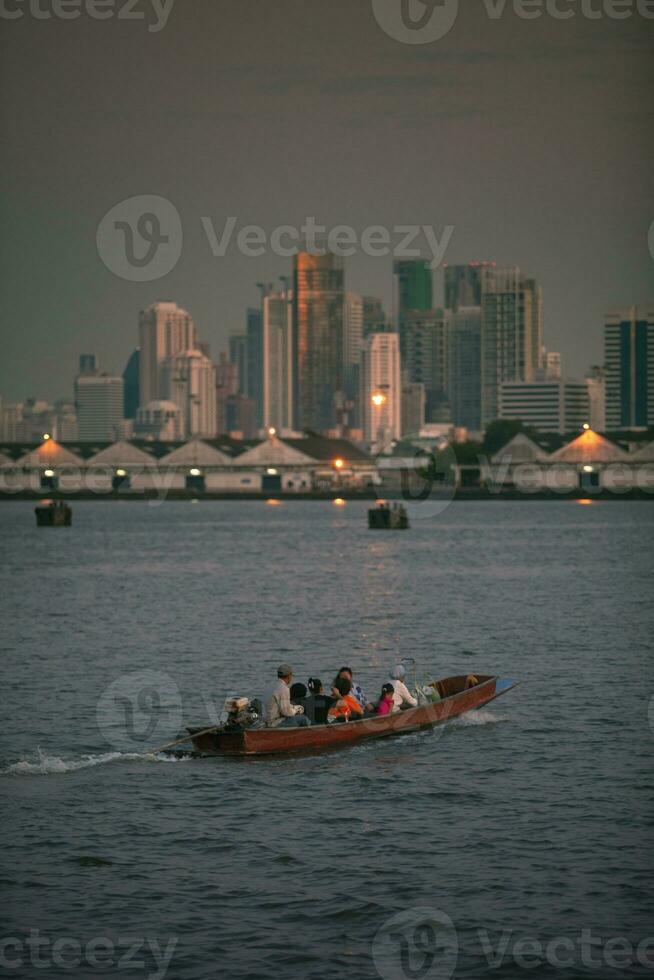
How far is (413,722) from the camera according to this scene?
34469mm

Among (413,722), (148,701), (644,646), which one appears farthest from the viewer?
(644,646)

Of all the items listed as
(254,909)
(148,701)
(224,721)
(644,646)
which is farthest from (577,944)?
(644,646)

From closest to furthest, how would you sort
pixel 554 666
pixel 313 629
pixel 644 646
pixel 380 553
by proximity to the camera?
pixel 554 666
pixel 644 646
pixel 313 629
pixel 380 553

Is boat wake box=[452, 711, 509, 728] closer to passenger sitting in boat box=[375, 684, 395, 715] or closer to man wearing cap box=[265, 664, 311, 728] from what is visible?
passenger sitting in boat box=[375, 684, 395, 715]

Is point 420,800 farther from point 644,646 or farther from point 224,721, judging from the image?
point 644,646

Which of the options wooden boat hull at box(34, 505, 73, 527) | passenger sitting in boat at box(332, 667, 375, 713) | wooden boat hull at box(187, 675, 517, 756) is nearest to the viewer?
wooden boat hull at box(187, 675, 517, 756)

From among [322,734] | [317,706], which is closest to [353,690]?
[317,706]

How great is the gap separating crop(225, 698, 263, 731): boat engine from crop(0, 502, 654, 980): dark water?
1.03 metres

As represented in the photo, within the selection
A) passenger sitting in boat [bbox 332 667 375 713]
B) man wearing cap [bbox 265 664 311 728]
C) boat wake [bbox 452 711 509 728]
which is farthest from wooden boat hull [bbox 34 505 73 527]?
man wearing cap [bbox 265 664 311 728]

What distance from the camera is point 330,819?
28375mm

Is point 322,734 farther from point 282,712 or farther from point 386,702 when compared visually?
point 386,702

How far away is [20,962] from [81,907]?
2028mm

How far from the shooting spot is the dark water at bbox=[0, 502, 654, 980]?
22.3 m

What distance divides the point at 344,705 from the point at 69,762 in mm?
5961
